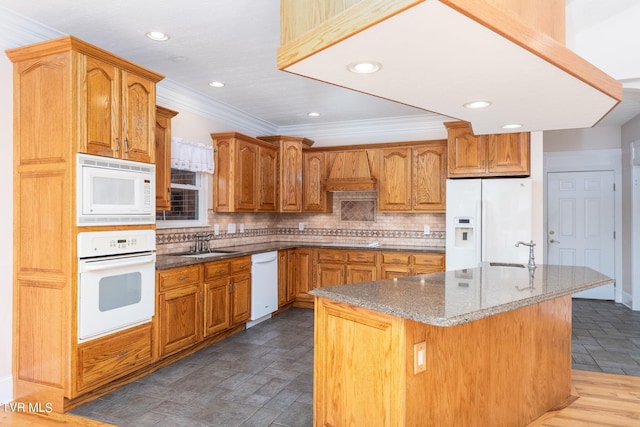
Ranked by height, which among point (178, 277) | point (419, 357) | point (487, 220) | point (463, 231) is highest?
point (487, 220)

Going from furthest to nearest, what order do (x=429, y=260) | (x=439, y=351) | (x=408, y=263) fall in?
(x=408, y=263), (x=429, y=260), (x=439, y=351)

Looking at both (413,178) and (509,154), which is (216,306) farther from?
(509,154)

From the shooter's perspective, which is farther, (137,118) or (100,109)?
(137,118)

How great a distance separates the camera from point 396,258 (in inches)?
208

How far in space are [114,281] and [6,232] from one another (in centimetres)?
80

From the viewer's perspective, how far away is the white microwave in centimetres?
272

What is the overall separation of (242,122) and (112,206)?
9.98ft

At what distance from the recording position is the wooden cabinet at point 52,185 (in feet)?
8.80

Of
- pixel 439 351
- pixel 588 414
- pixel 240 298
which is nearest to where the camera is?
pixel 439 351

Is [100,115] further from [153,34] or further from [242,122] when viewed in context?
[242,122]

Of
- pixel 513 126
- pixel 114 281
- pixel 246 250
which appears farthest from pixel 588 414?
pixel 246 250

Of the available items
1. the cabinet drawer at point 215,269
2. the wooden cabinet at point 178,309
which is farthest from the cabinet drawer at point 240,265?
the wooden cabinet at point 178,309

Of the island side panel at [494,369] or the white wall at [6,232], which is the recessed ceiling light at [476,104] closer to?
the island side panel at [494,369]

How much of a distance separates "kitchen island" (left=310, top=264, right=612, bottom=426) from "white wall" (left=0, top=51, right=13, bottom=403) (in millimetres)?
2251
